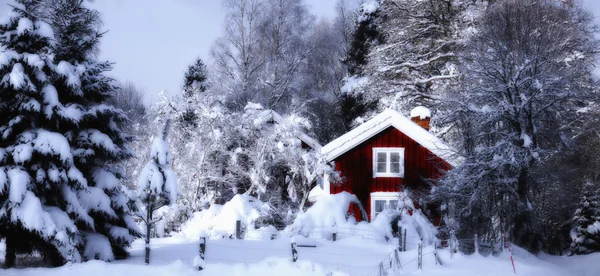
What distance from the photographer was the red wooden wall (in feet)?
81.0

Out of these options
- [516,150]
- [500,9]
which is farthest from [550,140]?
[500,9]

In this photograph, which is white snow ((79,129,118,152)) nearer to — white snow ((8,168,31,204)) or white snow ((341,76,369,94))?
white snow ((8,168,31,204))

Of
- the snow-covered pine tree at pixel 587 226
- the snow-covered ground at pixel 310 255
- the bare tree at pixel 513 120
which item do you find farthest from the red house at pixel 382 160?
the snow-covered pine tree at pixel 587 226

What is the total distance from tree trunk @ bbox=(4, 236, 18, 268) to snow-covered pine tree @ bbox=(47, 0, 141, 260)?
1636 millimetres

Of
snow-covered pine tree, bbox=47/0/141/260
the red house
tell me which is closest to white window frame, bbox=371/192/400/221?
the red house

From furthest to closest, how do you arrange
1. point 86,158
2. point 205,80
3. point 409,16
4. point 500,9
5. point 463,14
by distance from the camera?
point 205,80 < point 409,16 < point 463,14 < point 500,9 < point 86,158

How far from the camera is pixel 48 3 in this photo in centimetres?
1562

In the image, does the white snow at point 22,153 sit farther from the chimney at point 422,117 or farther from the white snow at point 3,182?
the chimney at point 422,117

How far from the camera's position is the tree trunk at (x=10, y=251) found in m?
13.9

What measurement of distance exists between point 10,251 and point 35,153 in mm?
2465

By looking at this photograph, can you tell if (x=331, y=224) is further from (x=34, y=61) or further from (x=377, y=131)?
(x=34, y=61)

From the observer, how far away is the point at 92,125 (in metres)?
15.5

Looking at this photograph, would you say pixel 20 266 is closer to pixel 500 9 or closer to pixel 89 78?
pixel 89 78

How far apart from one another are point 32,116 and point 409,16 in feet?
73.3
